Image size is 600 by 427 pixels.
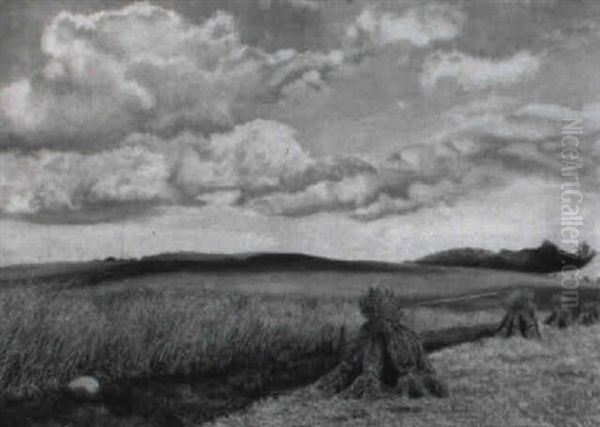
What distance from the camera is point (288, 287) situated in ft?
27.2

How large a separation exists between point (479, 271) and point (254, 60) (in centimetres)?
317

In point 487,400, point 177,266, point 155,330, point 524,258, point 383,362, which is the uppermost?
point 524,258

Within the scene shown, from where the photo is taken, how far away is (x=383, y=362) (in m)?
7.39

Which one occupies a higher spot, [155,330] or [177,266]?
[177,266]

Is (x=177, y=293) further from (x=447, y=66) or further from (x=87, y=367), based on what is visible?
(x=447, y=66)

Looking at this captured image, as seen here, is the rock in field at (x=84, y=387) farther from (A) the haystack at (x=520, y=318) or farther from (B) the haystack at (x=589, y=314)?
(B) the haystack at (x=589, y=314)

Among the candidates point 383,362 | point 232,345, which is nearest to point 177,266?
point 232,345

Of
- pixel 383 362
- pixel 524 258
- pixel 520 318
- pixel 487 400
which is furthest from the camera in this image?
pixel 520 318

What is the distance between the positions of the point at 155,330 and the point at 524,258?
3862 millimetres

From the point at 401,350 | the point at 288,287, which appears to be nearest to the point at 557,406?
the point at 401,350

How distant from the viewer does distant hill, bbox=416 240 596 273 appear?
836 cm

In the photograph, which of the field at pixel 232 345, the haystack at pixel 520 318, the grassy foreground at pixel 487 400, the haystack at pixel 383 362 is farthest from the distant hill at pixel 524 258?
the haystack at pixel 383 362

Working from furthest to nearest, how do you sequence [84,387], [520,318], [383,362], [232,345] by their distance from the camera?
[520,318] < [232,345] < [383,362] < [84,387]

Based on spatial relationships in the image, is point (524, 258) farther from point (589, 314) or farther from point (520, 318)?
point (589, 314)
